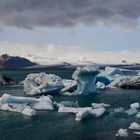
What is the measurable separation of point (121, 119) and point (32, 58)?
151m

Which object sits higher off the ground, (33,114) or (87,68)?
(87,68)

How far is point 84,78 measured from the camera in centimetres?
3366

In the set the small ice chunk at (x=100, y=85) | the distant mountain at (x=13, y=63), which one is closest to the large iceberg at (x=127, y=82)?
the small ice chunk at (x=100, y=85)

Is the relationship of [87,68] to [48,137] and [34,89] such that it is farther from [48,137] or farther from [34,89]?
[48,137]

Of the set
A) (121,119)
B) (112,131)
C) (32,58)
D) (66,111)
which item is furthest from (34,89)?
(32,58)

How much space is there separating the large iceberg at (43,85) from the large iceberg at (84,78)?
1.17 metres

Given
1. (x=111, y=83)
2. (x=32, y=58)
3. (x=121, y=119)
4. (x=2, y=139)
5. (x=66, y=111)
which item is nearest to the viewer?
(x=2, y=139)

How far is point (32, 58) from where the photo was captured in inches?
6777

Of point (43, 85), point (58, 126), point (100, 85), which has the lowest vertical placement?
point (58, 126)

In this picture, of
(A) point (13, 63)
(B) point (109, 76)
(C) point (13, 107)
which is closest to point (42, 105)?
(C) point (13, 107)

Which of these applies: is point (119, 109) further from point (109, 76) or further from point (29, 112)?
point (109, 76)

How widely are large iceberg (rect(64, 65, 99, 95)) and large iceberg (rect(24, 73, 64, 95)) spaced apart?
117cm

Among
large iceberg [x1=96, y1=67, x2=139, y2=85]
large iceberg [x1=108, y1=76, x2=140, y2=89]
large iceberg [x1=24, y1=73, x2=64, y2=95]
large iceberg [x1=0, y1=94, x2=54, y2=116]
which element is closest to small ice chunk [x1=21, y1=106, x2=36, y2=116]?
large iceberg [x1=0, y1=94, x2=54, y2=116]

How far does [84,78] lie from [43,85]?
329cm
